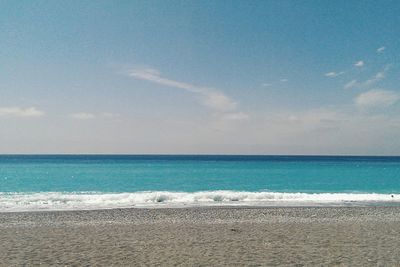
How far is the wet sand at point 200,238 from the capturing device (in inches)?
321

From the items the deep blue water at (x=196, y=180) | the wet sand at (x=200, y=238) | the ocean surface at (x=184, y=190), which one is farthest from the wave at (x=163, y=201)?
the deep blue water at (x=196, y=180)

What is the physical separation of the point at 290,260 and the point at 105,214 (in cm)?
1078

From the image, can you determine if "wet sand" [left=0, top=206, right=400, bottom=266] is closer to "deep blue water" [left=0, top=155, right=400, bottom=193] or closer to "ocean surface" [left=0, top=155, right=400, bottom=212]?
"ocean surface" [left=0, top=155, right=400, bottom=212]

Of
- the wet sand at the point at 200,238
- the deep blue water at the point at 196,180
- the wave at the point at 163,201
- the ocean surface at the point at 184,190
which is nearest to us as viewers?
the wet sand at the point at 200,238

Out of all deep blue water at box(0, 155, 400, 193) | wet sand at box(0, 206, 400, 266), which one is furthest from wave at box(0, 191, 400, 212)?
deep blue water at box(0, 155, 400, 193)

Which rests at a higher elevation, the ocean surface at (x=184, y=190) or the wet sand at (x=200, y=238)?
the wet sand at (x=200, y=238)

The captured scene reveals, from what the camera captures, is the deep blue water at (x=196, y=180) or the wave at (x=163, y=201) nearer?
the wave at (x=163, y=201)

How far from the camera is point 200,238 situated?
10.6 m

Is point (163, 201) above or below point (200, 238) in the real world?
below

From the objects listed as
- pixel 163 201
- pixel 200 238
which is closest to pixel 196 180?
pixel 163 201

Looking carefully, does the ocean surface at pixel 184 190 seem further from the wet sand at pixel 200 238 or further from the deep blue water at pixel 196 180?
the wet sand at pixel 200 238

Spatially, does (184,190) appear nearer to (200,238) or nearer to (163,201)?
(163,201)

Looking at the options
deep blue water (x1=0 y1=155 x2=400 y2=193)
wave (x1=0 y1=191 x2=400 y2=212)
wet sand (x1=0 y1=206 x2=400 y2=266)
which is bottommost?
deep blue water (x1=0 y1=155 x2=400 y2=193)

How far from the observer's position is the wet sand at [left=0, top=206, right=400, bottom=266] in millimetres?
8164
